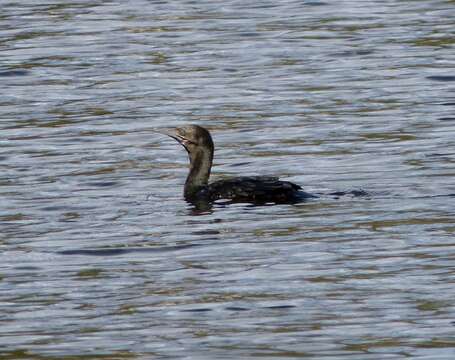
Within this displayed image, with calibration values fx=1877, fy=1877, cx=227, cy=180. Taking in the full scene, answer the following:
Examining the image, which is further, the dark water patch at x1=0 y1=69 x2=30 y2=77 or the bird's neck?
the dark water patch at x1=0 y1=69 x2=30 y2=77

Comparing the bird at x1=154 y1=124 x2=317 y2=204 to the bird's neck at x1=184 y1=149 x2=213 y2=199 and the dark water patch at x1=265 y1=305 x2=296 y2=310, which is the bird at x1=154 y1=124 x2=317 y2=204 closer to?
the bird's neck at x1=184 y1=149 x2=213 y2=199

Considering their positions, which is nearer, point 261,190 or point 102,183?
point 261,190

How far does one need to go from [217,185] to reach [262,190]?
2.51 feet

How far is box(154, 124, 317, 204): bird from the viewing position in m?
16.1

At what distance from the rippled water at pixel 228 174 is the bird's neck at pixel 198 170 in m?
0.23

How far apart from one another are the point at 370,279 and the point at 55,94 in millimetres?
12207

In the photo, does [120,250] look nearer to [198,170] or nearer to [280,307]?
[280,307]

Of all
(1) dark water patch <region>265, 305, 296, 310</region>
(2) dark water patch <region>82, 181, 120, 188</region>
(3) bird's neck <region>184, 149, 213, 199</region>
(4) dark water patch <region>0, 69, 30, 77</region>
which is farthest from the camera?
(4) dark water patch <region>0, 69, 30, 77</region>

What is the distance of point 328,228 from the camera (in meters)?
14.9

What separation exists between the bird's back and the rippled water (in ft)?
0.38

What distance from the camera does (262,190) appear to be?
16094mm

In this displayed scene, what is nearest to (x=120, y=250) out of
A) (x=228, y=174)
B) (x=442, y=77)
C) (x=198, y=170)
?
(x=198, y=170)

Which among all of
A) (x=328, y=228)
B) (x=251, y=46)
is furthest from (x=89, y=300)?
(x=251, y=46)

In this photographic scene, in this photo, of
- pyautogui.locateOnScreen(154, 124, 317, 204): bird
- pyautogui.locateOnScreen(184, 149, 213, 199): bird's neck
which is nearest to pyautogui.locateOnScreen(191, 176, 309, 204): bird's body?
pyautogui.locateOnScreen(154, 124, 317, 204): bird
